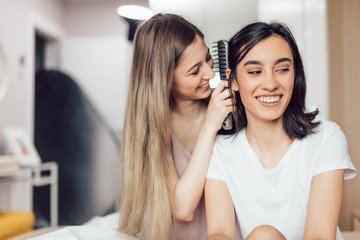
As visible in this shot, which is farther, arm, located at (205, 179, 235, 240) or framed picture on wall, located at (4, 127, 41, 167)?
framed picture on wall, located at (4, 127, 41, 167)

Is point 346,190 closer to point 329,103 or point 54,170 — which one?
point 329,103

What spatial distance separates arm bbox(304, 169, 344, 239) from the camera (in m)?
0.87

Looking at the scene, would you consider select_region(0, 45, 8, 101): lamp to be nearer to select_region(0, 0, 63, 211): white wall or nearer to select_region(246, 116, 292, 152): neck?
select_region(0, 0, 63, 211): white wall

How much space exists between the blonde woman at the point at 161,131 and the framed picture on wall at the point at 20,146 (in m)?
1.44

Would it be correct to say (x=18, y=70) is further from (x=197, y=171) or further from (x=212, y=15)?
(x=197, y=171)

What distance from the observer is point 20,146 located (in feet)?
7.91

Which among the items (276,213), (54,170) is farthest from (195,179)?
(54,170)

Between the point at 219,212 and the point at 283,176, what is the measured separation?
0.20m

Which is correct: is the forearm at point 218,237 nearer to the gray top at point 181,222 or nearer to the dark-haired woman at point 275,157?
the dark-haired woman at point 275,157

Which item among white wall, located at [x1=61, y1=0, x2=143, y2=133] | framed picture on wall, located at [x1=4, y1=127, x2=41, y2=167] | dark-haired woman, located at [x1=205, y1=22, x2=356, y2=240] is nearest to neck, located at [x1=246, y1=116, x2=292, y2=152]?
dark-haired woman, located at [x1=205, y1=22, x2=356, y2=240]

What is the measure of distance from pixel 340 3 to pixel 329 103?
51 centimetres

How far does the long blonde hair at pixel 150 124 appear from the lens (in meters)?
1.06

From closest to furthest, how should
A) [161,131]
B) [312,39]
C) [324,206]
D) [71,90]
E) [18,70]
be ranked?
[324,206], [161,131], [312,39], [18,70], [71,90]

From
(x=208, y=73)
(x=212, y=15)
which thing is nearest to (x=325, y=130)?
(x=208, y=73)
